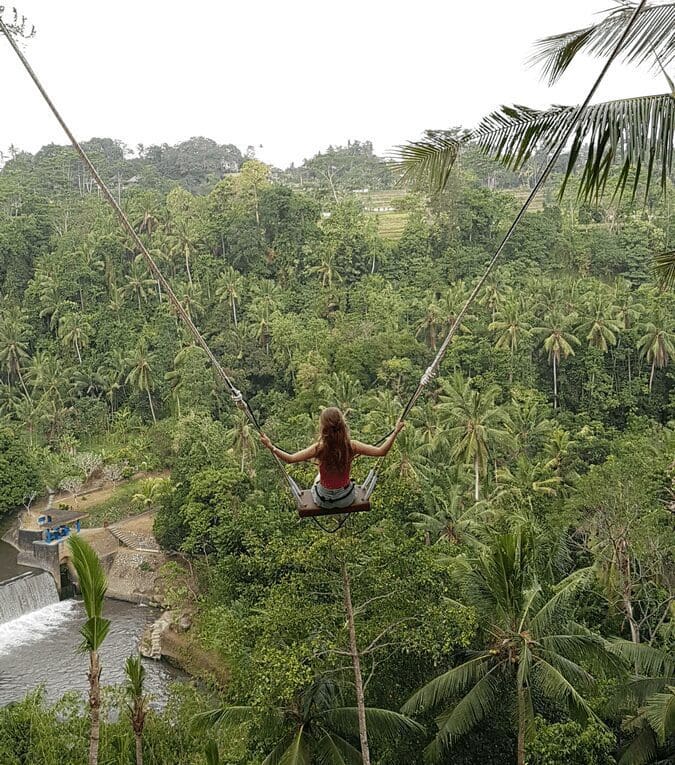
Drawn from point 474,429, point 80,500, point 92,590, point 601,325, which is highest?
point 92,590

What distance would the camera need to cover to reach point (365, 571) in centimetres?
1049

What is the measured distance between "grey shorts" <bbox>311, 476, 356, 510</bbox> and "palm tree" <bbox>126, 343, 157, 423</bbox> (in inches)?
1130

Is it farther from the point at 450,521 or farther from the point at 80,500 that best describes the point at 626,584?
the point at 80,500

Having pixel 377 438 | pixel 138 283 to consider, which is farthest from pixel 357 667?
pixel 138 283

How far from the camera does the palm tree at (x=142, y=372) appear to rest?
32.5 meters

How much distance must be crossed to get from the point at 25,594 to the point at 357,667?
1469cm

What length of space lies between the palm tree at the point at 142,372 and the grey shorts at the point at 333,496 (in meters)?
28.7

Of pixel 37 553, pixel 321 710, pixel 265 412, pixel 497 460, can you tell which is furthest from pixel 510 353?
pixel 321 710

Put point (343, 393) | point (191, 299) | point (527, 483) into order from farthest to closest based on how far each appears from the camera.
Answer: point (191, 299), point (343, 393), point (527, 483)

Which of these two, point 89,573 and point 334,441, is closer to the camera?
point 334,441

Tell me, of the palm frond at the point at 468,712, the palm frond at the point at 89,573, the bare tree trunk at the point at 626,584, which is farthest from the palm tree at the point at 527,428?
the palm frond at the point at 89,573

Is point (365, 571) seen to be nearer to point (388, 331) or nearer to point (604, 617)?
point (604, 617)

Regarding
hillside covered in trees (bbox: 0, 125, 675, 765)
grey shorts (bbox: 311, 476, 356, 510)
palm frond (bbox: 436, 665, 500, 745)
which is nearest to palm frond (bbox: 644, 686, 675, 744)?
hillside covered in trees (bbox: 0, 125, 675, 765)

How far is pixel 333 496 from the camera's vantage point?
4.64 m
